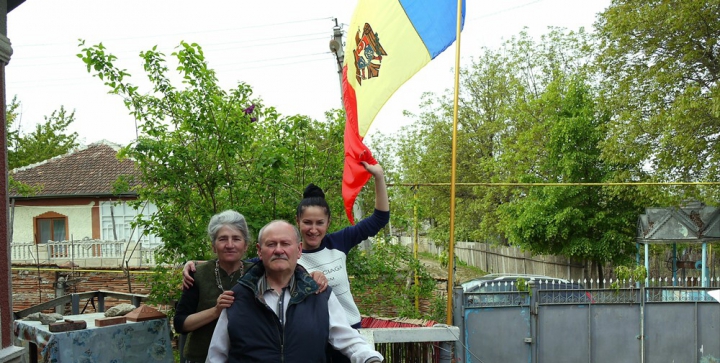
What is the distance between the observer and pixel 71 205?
2417 centimetres

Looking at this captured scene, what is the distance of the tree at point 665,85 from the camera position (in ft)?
44.4

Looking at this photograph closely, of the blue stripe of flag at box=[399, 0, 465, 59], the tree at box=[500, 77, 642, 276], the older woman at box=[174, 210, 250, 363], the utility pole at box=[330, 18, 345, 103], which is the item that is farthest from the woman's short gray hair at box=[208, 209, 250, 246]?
the tree at box=[500, 77, 642, 276]

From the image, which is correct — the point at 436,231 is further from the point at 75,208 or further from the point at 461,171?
the point at 75,208

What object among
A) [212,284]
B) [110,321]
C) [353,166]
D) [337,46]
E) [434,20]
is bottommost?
[110,321]

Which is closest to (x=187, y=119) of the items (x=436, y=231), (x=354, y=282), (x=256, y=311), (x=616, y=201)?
(x=354, y=282)

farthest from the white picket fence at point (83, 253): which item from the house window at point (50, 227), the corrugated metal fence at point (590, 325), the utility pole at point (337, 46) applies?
the corrugated metal fence at point (590, 325)

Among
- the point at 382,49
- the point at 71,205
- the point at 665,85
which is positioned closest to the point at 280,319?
the point at 382,49

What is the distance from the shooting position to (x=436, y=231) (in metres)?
31.0

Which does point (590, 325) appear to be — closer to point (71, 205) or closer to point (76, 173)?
point (71, 205)

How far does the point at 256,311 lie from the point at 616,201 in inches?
674

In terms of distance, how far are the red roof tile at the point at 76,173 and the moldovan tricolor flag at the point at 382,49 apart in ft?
62.9

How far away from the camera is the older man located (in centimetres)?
274

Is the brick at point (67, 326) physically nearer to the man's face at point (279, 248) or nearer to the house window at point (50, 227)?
the man's face at point (279, 248)

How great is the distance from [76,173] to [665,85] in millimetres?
19431
